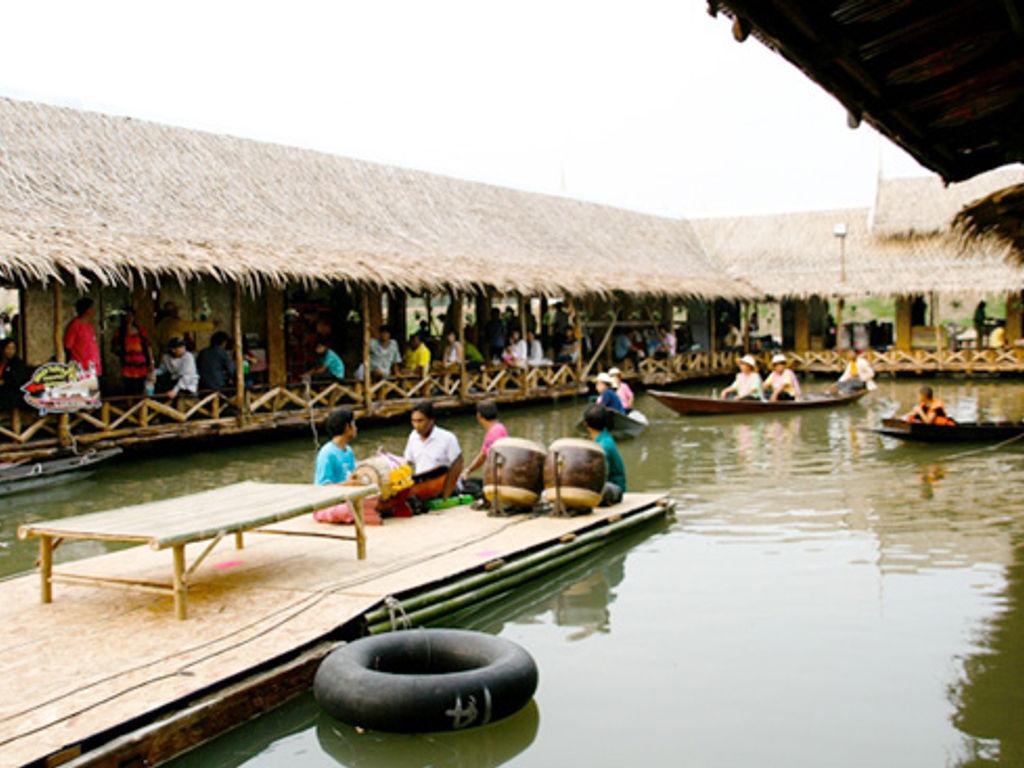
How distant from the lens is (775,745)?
16.3ft

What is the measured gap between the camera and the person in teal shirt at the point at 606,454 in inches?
373

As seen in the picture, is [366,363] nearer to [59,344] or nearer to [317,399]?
[317,399]

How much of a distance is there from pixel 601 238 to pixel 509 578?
21.9 m

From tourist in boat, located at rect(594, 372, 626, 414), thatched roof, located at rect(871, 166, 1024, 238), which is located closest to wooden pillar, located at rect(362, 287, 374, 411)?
tourist in boat, located at rect(594, 372, 626, 414)

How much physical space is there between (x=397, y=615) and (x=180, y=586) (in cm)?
121

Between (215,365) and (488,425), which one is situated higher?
(215,365)

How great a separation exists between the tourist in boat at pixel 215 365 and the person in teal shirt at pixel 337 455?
796 centimetres

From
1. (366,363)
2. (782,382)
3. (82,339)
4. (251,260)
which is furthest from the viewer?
(782,382)

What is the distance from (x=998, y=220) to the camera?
923cm

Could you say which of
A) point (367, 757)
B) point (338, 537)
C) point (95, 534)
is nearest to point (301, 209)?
point (338, 537)

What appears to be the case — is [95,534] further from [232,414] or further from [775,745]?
[232,414]

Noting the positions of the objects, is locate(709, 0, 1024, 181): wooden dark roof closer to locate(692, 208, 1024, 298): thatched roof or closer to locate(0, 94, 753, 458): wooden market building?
locate(0, 94, 753, 458): wooden market building

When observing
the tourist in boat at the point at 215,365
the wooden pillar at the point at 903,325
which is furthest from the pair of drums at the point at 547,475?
the wooden pillar at the point at 903,325

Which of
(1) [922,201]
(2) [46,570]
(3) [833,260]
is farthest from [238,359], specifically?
(1) [922,201]
